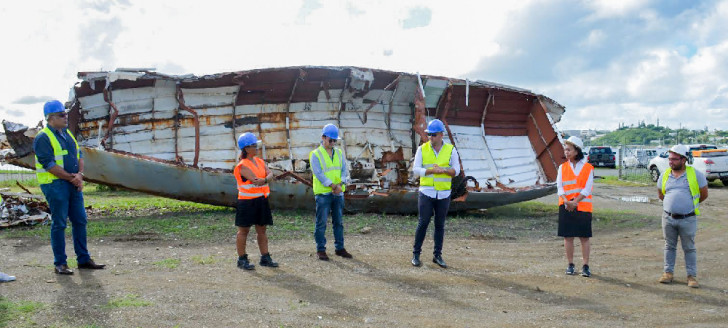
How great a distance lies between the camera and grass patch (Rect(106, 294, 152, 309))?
3969mm

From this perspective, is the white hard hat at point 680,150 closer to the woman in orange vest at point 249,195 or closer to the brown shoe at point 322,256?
the brown shoe at point 322,256

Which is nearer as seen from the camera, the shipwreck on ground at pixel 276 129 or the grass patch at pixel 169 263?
the grass patch at pixel 169 263

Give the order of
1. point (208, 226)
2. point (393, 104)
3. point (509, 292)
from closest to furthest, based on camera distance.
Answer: point (509, 292)
point (208, 226)
point (393, 104)

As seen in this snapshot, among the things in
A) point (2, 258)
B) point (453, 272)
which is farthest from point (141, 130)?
point (453, 272)

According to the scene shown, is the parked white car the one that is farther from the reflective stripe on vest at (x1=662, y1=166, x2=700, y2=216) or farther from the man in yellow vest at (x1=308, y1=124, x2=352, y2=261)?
the man in yellow vest at (x1=308, y1=124, x2=352, y2=261)

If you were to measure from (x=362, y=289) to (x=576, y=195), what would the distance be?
2.31m

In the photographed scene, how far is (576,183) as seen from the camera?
5.30 meters

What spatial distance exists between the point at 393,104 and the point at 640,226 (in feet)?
16.5

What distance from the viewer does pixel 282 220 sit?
853 cm

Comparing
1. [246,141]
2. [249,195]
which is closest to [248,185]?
[249,195]

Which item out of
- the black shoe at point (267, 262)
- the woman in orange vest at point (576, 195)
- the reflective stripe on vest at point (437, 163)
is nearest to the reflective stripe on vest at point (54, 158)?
the black shoe at point (267, 262)

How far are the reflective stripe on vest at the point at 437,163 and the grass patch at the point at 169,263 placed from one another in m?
2.67

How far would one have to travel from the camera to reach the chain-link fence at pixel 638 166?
21.5m

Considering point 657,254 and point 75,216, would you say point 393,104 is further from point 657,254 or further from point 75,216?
point 75,216
